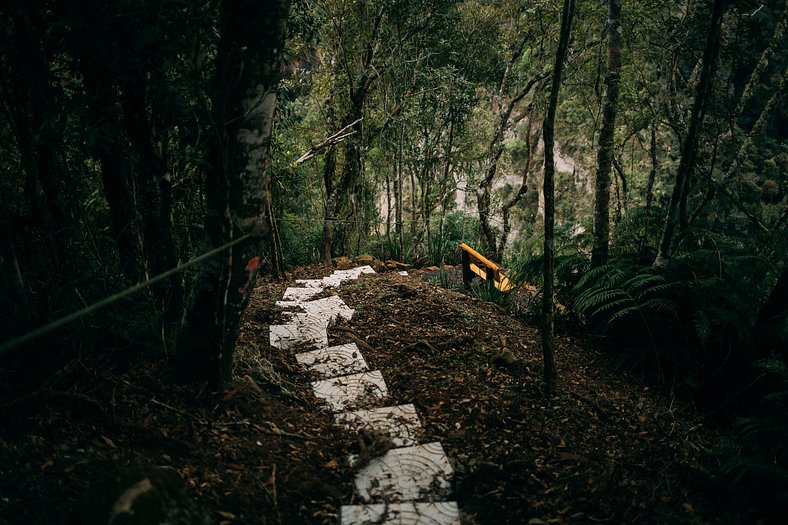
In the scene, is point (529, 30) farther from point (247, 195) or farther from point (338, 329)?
point (247, 195)

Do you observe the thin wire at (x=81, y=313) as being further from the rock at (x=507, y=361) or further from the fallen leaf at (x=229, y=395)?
the rock at (x=507, y=361)

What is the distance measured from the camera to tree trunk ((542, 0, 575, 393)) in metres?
2.50

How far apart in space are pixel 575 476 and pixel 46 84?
10.8 ft

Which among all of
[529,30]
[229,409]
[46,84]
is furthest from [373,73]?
[229,409]

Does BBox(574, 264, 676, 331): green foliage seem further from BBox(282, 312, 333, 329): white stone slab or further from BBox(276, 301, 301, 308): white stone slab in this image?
BBox(276, 301, 301, 308): white stone slab

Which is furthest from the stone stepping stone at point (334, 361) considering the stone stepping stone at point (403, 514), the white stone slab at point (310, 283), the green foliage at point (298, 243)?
the green foliage at point (298, 243)

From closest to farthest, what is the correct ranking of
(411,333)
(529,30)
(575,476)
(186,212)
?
(575,476)
(186,212)
(411,333)
(529,30)

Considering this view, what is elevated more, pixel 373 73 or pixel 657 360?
pixel 373 73

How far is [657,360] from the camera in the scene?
139 inches

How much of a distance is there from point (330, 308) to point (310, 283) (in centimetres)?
117

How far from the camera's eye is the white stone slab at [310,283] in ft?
17.3

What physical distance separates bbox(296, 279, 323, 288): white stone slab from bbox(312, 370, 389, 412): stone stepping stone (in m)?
2.23

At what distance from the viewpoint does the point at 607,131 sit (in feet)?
14.4

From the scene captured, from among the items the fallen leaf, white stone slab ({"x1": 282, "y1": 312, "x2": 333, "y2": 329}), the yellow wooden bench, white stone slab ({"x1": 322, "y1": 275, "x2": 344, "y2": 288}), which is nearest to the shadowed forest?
the fallen leaf
